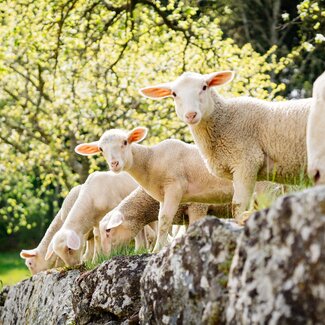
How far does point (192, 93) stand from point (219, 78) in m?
0.39

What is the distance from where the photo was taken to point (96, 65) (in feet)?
62.3

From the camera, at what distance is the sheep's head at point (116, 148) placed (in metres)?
8.59

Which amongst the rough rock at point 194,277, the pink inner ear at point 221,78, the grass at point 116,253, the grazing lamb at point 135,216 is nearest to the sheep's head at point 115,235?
the grazing lamb at point 135,216

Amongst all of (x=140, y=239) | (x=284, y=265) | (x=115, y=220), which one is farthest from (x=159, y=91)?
(x=284, y=265)

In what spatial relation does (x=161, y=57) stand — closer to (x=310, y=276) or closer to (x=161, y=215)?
(x=161, y=215)

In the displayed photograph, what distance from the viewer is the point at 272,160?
21.6ft

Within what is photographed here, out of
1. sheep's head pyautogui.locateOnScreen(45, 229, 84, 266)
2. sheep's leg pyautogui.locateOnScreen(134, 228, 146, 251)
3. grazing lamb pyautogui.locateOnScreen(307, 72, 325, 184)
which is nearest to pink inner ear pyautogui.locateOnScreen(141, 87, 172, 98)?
sheep's head pyautogui.locateOnScreen(45, 229, 84, 266)

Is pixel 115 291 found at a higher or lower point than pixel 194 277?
lower

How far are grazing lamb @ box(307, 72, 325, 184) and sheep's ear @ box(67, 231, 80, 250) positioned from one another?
17.7 ft

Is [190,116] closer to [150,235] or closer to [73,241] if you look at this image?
[73,241]

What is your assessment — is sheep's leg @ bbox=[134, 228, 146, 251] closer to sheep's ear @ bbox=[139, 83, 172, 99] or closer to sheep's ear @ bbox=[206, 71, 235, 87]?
sheep's ear @ bbox=[139, 83, 172, 99]

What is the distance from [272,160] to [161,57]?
12.0 m

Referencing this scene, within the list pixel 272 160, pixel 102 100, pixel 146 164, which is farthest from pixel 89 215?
pixel 102 100

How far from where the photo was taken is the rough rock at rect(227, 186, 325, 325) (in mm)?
2906
